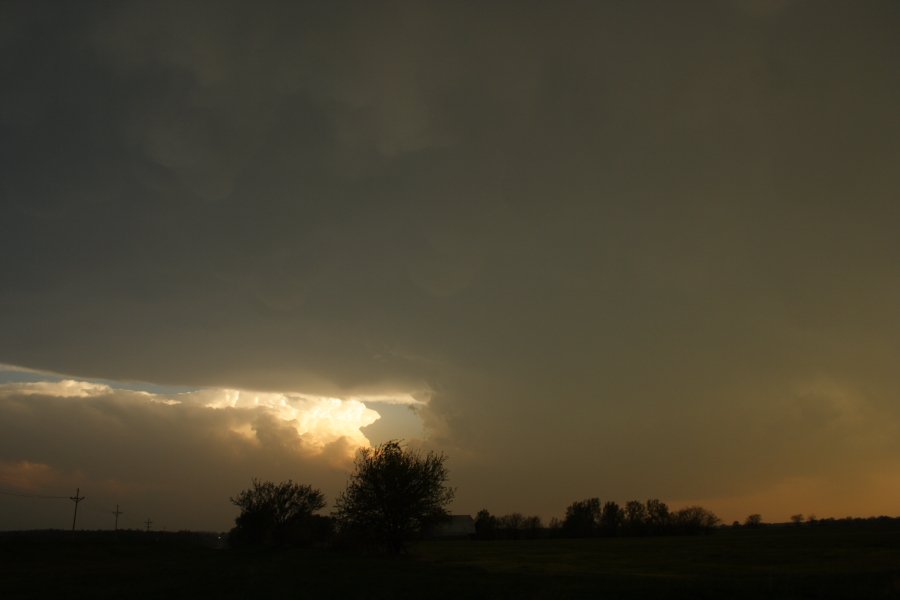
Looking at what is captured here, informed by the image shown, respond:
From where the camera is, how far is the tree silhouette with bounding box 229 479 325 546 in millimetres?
91688

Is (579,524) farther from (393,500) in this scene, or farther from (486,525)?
(393,500)

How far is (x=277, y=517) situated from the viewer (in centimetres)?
9275

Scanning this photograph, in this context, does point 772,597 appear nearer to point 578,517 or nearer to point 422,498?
point 422,498

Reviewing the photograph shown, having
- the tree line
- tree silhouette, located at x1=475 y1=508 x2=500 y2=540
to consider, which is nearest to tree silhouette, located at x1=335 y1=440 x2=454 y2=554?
the tree line

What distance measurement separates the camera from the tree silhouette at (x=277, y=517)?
91688 mm

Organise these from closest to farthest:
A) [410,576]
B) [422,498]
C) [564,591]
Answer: [564,591] < [410,576] < [422,498]

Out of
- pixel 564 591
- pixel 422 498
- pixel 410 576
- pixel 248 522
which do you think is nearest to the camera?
pixel 564 591

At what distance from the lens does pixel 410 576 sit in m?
36.7

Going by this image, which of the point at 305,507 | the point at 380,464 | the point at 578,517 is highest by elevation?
Answer: the point at 380,464

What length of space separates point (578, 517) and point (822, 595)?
6790 inches

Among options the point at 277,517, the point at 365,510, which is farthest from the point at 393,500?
the point at 277,517

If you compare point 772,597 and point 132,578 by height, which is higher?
point 772,597

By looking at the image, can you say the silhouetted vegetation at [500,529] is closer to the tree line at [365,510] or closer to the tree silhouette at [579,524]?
the tree silhouette at [579,524]

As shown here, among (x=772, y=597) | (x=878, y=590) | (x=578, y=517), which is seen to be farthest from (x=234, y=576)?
(x=578, y=517)
